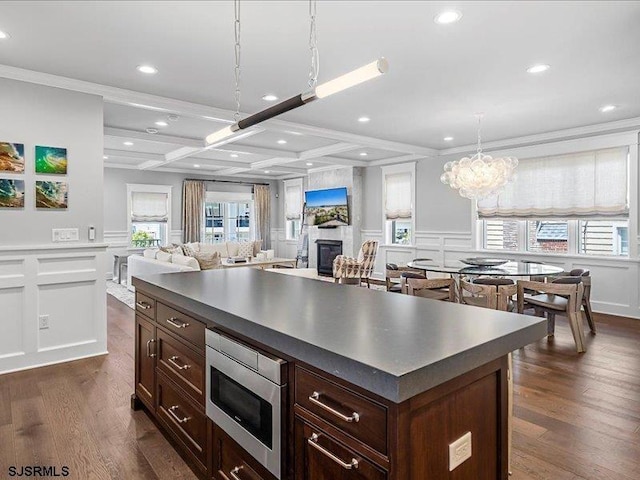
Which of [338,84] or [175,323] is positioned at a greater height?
[338,84]

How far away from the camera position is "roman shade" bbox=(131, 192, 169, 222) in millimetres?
9859

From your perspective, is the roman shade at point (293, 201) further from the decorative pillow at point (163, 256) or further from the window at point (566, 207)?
the window at point (566, 207)

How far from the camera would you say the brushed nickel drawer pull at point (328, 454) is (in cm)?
115

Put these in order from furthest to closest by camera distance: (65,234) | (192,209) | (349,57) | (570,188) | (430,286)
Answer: (192,209) → (570,188) → (430,286) → (65,234) → (349,57)

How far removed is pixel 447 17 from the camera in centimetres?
277

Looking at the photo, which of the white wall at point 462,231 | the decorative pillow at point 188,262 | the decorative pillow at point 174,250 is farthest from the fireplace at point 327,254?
the decorative pillow at point 188,262

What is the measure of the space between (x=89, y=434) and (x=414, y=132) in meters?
5.59

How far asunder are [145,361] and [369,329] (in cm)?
189

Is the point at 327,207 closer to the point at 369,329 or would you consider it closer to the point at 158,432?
the point at 158,432

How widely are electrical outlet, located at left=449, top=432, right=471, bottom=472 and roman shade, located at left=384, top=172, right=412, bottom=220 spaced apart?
7327 mm

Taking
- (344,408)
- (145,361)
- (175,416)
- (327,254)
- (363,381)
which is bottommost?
(175,416)

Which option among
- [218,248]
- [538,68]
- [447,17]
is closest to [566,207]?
[538,68]

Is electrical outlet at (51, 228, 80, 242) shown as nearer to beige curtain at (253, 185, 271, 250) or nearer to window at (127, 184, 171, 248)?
window at (127, 184, 171, 248)

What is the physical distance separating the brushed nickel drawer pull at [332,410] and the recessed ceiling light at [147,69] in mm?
3418
